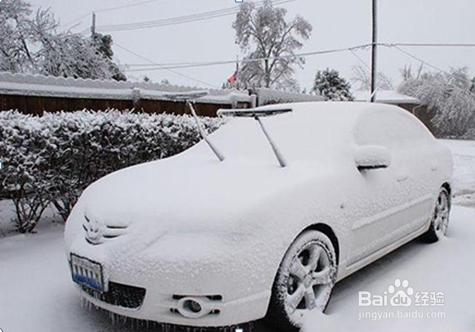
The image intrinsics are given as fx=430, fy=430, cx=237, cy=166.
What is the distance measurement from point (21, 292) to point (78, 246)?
910 millimetres

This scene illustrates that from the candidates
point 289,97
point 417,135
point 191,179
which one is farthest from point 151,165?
point 289,97

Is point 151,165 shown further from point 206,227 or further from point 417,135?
point 417,135

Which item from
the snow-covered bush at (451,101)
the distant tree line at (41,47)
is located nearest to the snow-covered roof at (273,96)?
the distant tree line at (41,47)

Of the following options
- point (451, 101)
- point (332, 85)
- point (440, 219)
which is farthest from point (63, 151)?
point (451, 101)

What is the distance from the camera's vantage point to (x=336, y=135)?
3.10 meters

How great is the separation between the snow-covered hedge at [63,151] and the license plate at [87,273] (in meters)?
1.96

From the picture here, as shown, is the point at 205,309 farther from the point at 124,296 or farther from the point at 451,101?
the point at 451,101

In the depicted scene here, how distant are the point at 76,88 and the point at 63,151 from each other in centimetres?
414

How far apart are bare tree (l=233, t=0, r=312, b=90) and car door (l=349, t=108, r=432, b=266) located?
77.8 feet

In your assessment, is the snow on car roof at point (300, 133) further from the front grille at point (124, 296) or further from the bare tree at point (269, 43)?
the bare tree at point (269, 43)

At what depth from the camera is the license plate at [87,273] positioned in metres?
2.21

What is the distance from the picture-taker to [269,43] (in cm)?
2842

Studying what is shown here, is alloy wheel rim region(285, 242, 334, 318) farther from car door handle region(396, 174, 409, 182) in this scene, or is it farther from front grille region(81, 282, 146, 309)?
car door handle region(396, 174, 409, 182)

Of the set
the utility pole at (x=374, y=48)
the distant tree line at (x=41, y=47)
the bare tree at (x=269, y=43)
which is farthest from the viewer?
the bare tree at (x=269, y=43)
